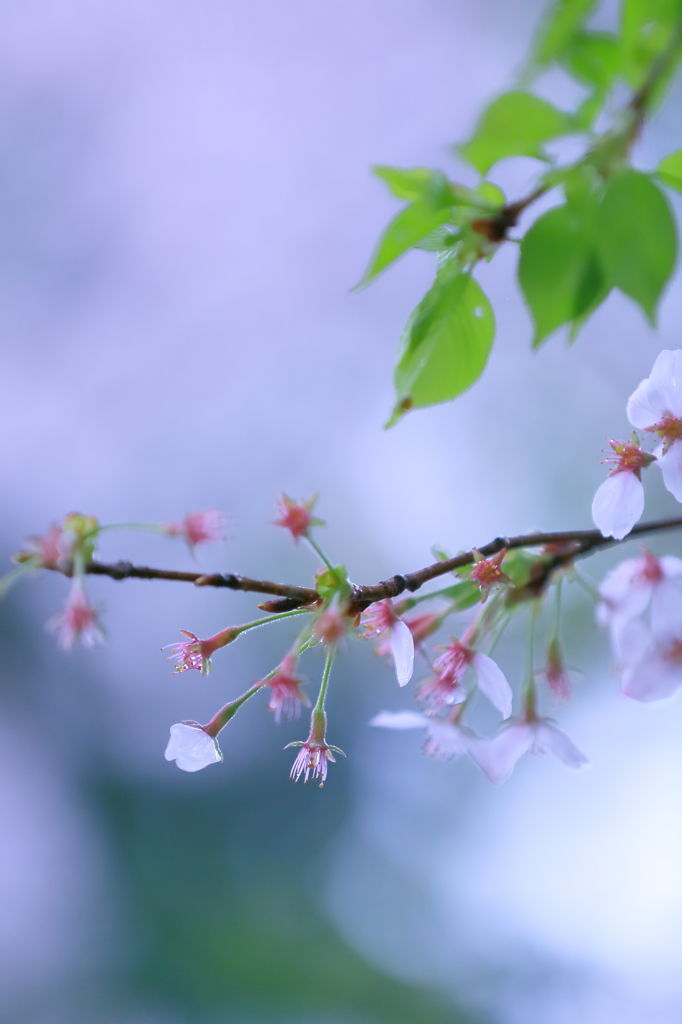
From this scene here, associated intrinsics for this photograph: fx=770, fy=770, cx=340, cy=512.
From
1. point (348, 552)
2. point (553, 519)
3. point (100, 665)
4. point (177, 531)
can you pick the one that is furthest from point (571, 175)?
point (100, 665)

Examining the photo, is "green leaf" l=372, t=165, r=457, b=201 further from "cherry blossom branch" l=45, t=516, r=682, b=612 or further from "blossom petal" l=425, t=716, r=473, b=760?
"blossom petal" l=425, t=716, r=473, b=760


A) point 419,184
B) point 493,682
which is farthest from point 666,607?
point 419,184

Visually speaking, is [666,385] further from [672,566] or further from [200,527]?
[200,527]

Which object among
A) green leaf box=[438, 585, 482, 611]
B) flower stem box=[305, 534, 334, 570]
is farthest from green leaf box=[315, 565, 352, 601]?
green leaf box=[438, 585, 482, 611]

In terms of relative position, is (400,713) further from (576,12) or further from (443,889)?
(443,889)

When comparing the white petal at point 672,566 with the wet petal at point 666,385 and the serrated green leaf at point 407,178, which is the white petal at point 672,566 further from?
the serrated green leaf at point 407,178

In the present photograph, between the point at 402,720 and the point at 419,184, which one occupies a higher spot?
the point at 419,184
